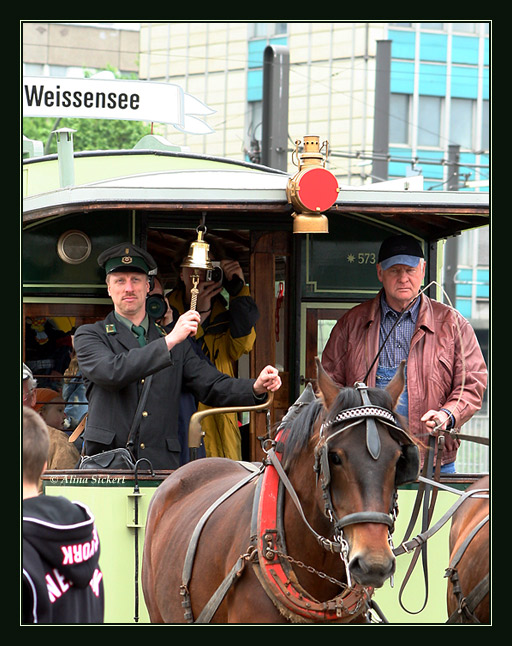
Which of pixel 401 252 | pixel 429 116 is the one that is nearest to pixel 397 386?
pixel 401 252

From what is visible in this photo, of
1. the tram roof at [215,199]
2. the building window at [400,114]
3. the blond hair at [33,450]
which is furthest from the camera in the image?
the building window at [400,114]

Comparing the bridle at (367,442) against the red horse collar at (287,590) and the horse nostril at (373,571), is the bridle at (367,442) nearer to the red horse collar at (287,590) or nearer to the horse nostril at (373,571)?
the horse nostril at (373,571)

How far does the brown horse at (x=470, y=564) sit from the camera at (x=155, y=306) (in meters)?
2.15

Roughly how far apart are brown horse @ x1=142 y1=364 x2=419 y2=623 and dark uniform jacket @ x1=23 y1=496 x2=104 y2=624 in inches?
33.1

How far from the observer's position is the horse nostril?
3947mm

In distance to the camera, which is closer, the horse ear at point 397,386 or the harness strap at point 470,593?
the horse ear at point 397,386

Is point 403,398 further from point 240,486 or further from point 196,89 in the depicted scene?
point 196,89

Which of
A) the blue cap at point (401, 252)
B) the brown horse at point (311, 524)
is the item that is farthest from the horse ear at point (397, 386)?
the blue cap at point (401, 252)

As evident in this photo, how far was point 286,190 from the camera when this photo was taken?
5.99 metres

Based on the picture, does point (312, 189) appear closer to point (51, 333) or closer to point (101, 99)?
point (101, 99)

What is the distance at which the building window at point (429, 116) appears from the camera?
1404 inches

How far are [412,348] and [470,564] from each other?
1.36m

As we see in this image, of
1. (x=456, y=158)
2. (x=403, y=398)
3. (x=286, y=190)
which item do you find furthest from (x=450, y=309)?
(x=456, y=158)

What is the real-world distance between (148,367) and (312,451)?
155 centimetres
